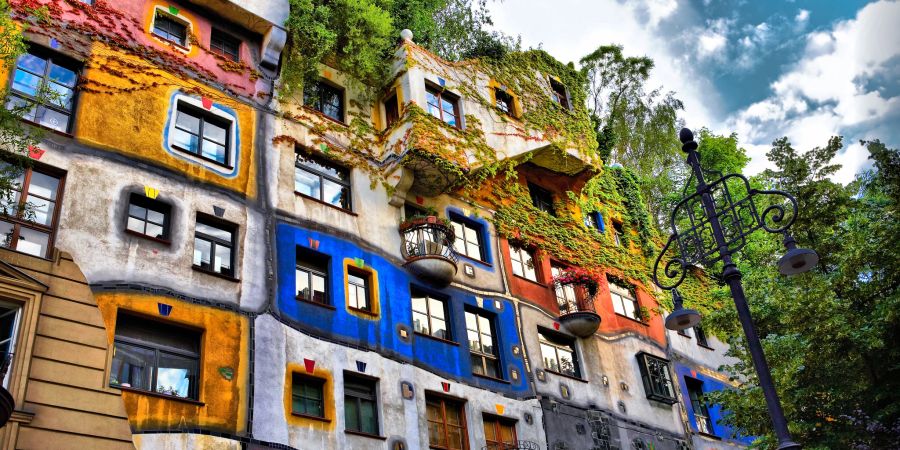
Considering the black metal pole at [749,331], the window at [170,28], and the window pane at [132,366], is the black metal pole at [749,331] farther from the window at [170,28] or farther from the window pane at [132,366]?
the window at [170,28]

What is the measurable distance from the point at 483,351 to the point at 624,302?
689cm

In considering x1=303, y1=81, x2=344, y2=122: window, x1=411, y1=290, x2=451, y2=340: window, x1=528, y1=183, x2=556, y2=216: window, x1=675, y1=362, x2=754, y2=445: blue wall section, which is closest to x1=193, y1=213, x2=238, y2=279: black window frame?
x1=411, y1=290, x2=451, y2=340: window

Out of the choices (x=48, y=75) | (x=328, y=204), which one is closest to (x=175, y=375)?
(x=328, y=204)

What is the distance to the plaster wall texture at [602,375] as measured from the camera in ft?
60.1

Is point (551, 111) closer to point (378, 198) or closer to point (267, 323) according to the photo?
point (378, 198)

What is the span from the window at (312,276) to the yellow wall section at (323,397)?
4.83 ft

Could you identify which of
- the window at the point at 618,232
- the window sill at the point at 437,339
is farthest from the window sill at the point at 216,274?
the window at the point at 618,232

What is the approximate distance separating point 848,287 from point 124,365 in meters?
13.3

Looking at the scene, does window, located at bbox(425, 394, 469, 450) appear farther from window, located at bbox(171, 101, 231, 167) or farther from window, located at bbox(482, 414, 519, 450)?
window, located at bbox(171, 101, 231, 167)

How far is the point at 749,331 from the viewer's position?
30.2ft

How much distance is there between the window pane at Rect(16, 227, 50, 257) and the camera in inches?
450

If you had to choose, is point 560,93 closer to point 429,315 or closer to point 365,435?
point 429,315

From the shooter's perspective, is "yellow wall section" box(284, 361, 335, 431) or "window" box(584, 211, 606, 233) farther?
"window" box(584, 211, 606, 233)

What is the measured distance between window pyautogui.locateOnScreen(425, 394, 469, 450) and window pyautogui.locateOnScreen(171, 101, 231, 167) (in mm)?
6256
